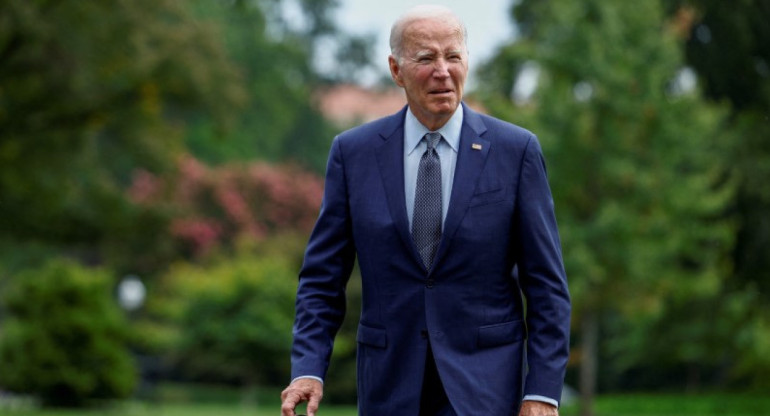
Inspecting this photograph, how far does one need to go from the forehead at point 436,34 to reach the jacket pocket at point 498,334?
2.69 ft

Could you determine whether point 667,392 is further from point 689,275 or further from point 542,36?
point 542,36

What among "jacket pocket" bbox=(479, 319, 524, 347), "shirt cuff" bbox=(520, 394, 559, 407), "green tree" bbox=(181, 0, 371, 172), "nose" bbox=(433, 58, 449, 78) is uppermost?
"green tree" bbox=(181, 0, 371, 172)

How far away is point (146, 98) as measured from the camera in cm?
2275

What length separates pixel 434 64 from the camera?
4.12 meters

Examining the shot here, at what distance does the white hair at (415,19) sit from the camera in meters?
4.11

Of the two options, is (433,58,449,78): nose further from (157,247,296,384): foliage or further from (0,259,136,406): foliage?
(157,247,296,384): foliage

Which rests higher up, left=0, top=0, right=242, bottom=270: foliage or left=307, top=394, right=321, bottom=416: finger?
left=0, top=0, right=242, bottom=270: foliage

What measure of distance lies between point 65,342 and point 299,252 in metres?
12.4

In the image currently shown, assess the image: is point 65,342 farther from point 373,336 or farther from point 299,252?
point 373,336

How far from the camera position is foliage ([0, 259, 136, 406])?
23.0 m

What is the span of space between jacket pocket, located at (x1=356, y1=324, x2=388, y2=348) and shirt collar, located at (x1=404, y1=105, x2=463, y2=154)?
1.79 ft

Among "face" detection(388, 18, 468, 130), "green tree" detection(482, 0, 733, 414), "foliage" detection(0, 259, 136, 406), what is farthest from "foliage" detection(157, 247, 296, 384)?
"face" detection(388, 18, 468, 130)

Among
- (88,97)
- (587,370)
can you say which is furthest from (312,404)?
(587,370)

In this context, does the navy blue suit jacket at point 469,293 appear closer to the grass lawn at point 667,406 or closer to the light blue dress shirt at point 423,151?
the light blue dress shirt at point 423,151
